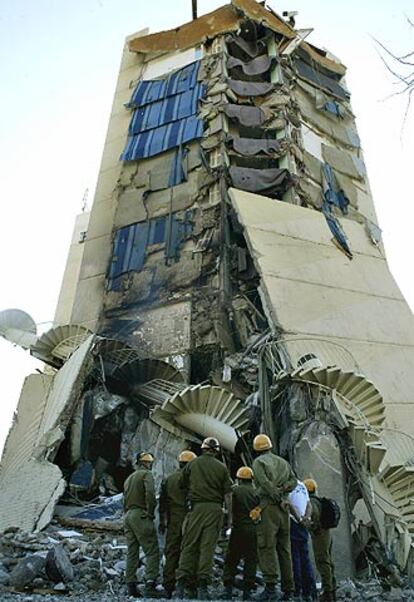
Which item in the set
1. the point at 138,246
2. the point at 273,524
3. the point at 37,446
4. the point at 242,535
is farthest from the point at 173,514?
the point at 138,246

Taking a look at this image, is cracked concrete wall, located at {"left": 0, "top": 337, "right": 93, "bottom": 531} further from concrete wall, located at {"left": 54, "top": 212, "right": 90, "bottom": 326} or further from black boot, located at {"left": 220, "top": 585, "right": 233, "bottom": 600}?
concrete wall, located at {"left": 54, "top": 212, "right": 90, "bottom": 326}

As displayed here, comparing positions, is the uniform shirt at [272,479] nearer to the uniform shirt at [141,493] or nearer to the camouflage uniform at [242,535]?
the camouflage uniform at [242,535]

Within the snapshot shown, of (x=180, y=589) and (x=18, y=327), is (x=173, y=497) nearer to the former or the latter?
(x=180, y=589)

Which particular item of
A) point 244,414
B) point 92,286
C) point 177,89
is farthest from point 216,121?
point 244,414

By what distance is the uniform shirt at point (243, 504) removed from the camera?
576 cm

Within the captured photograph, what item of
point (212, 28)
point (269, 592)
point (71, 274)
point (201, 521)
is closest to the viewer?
point (269, 592)

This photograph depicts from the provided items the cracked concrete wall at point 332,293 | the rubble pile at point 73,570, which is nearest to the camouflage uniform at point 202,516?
the rubble pile at point 73,570

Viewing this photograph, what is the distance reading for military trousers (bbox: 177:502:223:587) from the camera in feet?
17.5

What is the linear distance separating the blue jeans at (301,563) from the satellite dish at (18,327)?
11.5 metres

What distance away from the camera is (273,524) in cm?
539

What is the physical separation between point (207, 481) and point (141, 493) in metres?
0.90

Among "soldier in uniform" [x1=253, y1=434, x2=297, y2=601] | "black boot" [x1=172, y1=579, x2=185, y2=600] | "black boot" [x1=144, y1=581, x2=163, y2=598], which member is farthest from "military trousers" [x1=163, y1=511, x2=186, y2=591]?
"soldier in uniform" [x1=253, y1=434, x2=297, y2=601]

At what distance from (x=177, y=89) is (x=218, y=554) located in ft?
58.7

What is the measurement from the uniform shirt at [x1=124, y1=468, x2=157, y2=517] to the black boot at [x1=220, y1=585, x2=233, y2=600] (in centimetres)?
106
